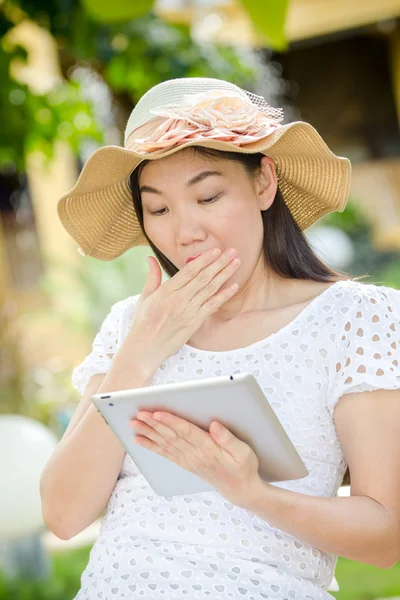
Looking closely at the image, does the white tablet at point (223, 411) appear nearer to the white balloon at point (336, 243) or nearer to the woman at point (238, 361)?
the woman at point (238, 361)

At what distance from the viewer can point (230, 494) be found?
1.46 meters

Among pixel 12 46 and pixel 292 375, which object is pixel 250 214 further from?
pixel 12 46

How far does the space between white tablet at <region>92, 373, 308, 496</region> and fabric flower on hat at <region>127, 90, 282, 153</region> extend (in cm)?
53

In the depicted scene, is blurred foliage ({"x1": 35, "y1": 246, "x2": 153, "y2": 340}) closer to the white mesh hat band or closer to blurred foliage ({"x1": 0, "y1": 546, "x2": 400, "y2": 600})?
blurred foliage ({"x1": 0, "y1": 546, "x2": 400, "y2": 600})

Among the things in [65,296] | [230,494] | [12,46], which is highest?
[12,46]

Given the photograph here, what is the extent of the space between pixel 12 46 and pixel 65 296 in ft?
22.0

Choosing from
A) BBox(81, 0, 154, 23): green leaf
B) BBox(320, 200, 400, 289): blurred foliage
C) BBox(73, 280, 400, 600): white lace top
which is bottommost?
BBox(320, 200, 400, 289): blurred foliage

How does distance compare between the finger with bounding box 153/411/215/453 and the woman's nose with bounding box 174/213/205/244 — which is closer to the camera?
the finger with bounding box 153/411/215/453

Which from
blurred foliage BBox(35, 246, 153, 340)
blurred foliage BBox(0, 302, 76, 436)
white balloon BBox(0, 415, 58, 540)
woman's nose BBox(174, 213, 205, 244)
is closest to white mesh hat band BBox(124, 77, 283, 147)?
woman's nose BBox(174, 213, 205, 244)

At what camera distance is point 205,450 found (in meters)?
1.40

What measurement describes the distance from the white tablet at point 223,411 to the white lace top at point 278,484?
0.67ft

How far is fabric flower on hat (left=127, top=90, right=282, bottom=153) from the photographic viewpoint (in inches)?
66.7

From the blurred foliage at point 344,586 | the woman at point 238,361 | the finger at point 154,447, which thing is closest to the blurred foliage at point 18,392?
the blurred foliage at point 344,586

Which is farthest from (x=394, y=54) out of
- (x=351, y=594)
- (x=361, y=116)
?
(x=351, y=594)
